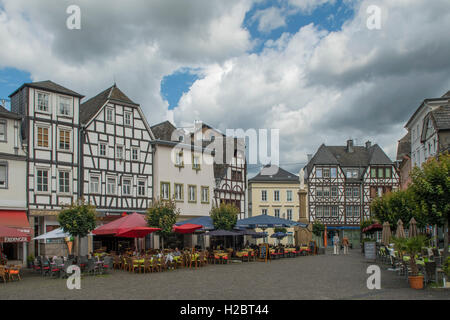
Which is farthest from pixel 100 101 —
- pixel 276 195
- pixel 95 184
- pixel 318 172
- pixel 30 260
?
pixel 318 172

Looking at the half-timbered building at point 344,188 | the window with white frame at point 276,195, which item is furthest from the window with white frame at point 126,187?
the half-timbered building at point 344,188

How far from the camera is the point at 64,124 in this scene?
92.3 feet

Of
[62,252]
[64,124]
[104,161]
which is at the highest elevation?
[64,124]

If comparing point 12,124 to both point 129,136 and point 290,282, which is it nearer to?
point 129,136

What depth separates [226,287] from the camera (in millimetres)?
14828

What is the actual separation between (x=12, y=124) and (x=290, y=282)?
17.5 metres

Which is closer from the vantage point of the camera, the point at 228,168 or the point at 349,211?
the point at 228,168

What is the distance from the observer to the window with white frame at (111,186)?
1207 inches

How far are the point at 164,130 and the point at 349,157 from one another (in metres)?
31.2

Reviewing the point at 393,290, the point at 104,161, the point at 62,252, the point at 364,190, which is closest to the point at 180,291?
the point at 393,290

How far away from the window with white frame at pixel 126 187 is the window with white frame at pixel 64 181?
14.1 feet

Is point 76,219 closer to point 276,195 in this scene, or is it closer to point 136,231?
point 136,231
